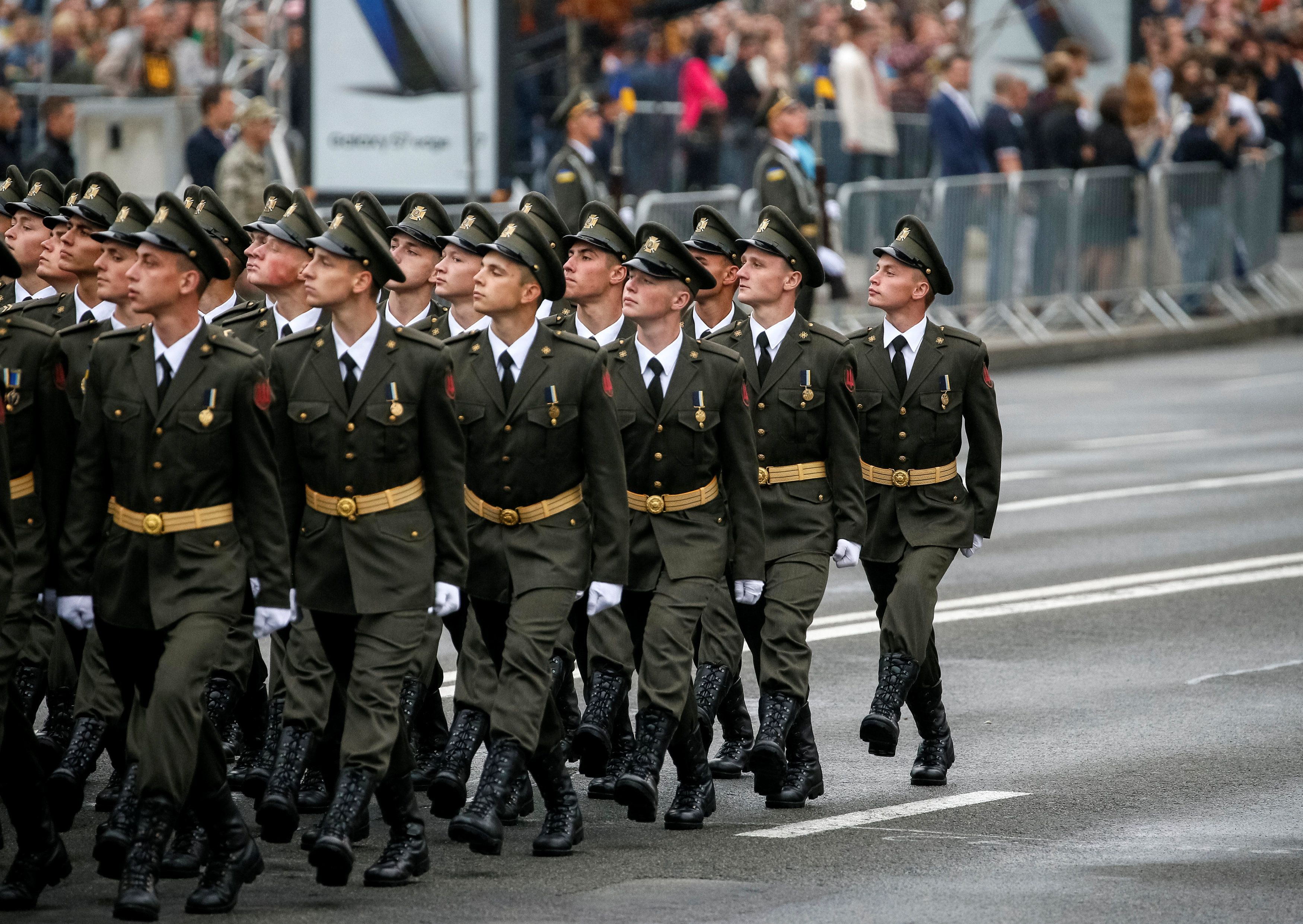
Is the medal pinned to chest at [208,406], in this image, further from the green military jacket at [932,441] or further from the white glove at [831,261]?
the white glove at [831,261]

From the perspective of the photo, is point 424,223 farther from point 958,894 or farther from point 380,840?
point 958,894

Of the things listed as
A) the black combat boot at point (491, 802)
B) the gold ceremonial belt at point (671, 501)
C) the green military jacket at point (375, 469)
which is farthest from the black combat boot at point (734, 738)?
the green military jacket at point (375, 469)

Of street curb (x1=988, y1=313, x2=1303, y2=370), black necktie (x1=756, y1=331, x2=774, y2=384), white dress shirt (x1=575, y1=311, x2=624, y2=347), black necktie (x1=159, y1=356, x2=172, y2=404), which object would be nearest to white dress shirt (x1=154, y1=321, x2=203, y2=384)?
black necktie (x1=159, y1=356, x2=172, y2=404)

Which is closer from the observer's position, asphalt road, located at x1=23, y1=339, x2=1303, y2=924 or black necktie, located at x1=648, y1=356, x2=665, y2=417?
asphalt road, located at x1=23, y1=339, x2=1303, y2=924

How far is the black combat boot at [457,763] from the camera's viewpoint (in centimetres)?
804

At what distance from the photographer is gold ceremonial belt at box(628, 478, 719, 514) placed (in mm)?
8578

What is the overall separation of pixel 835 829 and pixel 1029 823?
0.68 m

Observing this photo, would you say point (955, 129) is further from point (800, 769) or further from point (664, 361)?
point (800, 769)

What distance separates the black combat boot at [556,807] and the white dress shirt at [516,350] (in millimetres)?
1259

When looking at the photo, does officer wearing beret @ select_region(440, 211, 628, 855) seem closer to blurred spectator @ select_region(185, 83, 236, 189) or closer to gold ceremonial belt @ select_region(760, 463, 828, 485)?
gold ceremonial belt @ select_region(760, 463, 828, 485)

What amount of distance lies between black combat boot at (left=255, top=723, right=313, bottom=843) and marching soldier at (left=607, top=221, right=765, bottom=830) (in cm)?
115

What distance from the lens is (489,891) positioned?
24.5 feet

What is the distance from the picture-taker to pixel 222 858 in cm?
718

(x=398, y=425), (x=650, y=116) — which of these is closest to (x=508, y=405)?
(x=398, y=425)
